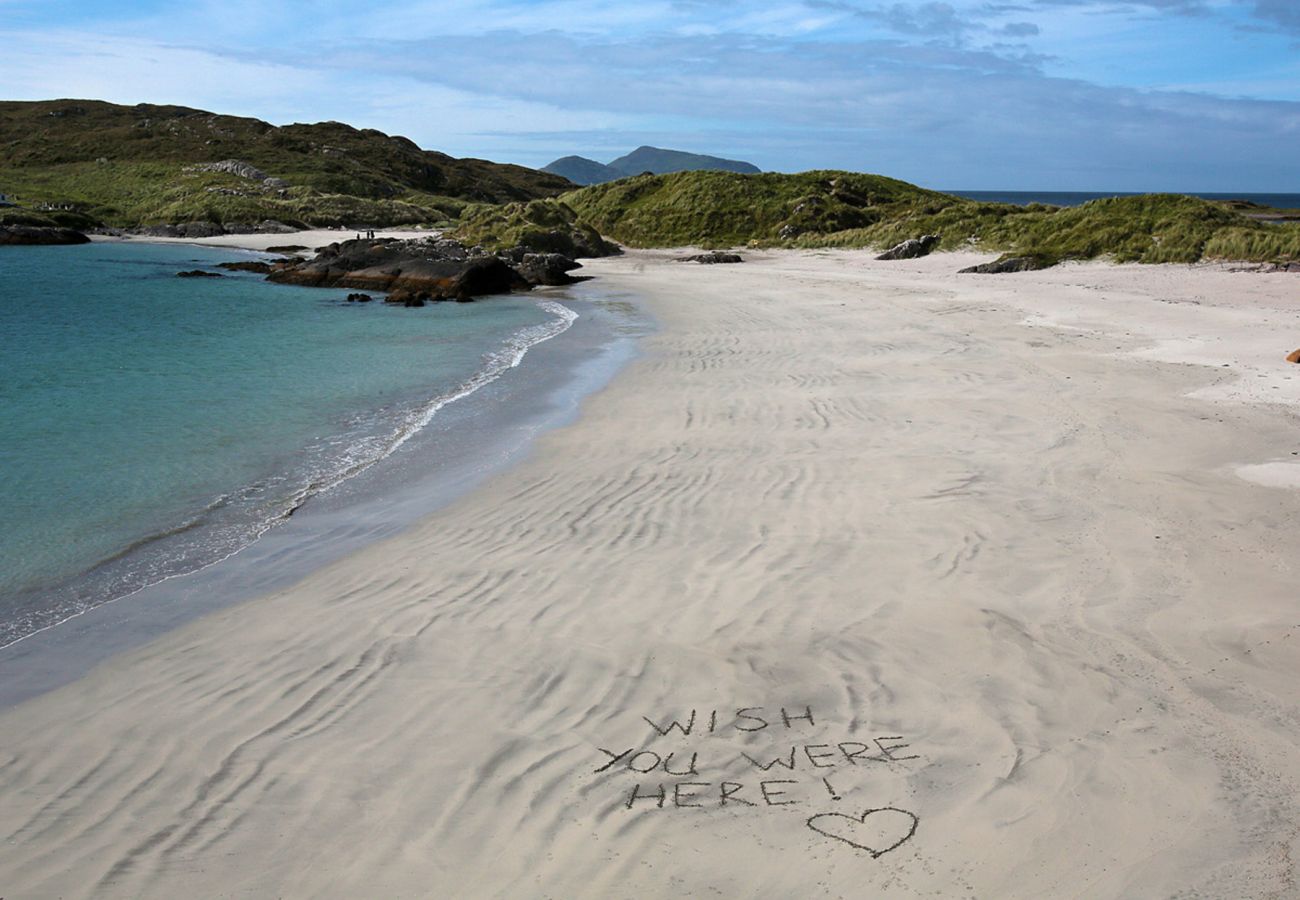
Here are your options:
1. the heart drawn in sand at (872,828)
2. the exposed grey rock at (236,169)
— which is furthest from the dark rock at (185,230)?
the heart drawn in sand at (872,828)

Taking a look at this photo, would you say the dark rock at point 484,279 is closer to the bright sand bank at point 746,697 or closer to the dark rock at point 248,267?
the dark rock at point 248,267

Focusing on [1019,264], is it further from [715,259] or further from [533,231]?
[533,231]

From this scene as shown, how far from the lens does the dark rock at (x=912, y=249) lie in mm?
38219

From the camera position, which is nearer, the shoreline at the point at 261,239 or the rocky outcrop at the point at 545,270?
the rocky outcrop at the point at 545,270

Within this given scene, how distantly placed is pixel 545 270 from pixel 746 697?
32700mm

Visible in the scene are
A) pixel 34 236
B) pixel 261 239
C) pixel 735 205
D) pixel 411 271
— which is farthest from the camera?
pixel 261 239

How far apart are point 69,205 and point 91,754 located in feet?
278

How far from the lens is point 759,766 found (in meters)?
4.56

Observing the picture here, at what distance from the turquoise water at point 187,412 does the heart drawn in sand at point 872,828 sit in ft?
19.9

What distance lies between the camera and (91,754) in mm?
4980

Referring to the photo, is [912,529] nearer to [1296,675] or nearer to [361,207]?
[1296,675]

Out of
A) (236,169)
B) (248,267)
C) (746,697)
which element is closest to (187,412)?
(746,697)

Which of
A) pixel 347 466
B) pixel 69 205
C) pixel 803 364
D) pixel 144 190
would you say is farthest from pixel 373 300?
pixel 144 190

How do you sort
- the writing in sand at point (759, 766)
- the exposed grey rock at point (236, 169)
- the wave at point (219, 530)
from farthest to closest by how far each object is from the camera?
the exposed grey rock at point (236, 169) → the wave at point (219, 530) → the writing in sand at point (759, 766)
